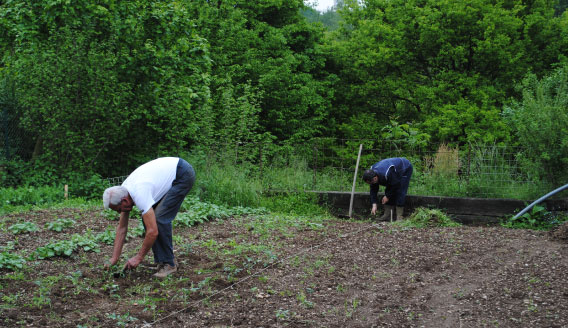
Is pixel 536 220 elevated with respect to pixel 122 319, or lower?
elevated

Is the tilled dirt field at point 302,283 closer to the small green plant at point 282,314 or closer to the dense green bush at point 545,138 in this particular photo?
the small green plant at point 282,314

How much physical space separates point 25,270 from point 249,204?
510cm

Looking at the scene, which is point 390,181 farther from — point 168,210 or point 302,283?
point 168,210

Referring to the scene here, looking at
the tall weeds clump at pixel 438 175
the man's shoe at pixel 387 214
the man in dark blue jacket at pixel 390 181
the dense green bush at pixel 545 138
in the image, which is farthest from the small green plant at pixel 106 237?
the dense green bush at pixel 545 138

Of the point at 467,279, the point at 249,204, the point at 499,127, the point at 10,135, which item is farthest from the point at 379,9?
the point at 467,279

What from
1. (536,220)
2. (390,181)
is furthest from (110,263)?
(536,220)

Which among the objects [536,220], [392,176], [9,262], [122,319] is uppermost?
[392,176]

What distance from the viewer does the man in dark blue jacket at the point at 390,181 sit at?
28.2 ft

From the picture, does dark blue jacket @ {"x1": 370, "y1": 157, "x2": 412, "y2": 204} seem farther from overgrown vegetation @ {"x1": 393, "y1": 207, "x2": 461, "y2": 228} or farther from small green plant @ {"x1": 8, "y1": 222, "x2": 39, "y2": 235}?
small green plant @ {"x1": 8, "y1": 222, "x2": 39, "y2": 235}

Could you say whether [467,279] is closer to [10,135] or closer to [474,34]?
[10,135]

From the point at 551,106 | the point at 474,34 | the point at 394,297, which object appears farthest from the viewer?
the point at 474,34

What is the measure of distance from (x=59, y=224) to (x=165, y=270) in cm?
232

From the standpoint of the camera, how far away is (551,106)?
855 cm

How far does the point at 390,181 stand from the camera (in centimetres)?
870
